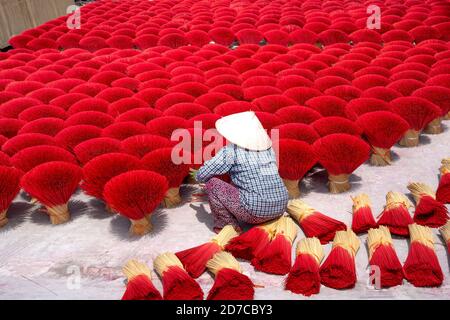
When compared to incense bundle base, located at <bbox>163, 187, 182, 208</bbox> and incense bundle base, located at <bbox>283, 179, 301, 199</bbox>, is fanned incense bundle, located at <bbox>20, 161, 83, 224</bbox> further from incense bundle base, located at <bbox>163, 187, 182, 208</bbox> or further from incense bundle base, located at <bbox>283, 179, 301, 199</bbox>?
incense bundle base, located at <bbox>283, 179, 301, 199</bbox>

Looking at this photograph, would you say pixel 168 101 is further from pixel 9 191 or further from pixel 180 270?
pixel 180 270

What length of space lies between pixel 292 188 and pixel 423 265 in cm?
72

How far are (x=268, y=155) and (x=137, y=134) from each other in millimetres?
855

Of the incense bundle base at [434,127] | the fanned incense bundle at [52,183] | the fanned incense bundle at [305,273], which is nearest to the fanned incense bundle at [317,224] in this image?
the fanned incense bundle at [305,273]

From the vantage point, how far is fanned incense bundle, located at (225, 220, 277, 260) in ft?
5.23

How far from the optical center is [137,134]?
2271mm

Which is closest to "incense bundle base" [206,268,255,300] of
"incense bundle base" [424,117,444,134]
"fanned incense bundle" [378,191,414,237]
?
"fanned incense bundle" [378,191,414,237]

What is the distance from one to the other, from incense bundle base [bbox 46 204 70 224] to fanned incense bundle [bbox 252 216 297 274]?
2.99ft

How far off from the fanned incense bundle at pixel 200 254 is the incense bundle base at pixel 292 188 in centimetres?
49

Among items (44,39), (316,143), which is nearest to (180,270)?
(316,143)

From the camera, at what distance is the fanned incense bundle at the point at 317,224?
169 centimetres

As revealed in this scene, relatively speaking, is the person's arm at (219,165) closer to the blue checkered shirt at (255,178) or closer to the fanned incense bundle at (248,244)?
the blue checkered shirt at (255,178)

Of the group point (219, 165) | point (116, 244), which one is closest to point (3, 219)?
point (116, 244)

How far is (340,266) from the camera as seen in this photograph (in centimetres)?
145
